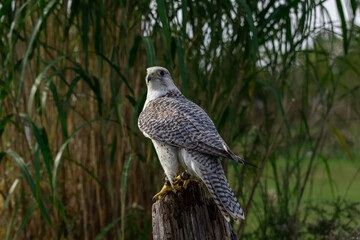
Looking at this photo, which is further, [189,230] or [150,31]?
[150,31]

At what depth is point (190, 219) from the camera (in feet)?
5.61

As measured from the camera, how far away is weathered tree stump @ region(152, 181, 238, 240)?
170 centimetres

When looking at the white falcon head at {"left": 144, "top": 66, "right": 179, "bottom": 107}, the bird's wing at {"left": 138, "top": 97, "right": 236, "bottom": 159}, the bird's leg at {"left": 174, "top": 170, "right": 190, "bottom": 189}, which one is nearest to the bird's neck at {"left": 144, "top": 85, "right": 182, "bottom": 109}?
the white falcon head at {"left": 144, "top": 66, "right": 179, "bottom": 107}

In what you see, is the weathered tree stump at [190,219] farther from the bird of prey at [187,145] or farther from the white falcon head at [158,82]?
the white falcon head at [158,82]

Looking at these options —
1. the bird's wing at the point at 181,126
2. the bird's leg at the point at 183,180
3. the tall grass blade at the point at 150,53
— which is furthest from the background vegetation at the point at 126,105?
Result: the bird's leg at the point at 183,180

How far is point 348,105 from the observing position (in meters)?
3.63

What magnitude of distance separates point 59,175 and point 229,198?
189 cm

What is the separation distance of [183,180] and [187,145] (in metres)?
0.18

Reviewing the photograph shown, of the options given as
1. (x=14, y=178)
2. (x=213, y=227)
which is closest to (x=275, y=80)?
(x=213, y=227)

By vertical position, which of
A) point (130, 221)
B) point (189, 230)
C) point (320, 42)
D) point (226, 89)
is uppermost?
point (320, 42)

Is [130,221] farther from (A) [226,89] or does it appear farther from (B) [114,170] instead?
(A) [226,89]

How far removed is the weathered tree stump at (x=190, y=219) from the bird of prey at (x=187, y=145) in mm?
67

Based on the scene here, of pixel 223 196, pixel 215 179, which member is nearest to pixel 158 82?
pixel 215 179

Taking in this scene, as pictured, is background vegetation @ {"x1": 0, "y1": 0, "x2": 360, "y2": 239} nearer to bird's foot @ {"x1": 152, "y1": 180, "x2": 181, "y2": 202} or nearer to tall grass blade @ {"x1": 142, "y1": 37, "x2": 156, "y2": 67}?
tall grass blade @ {"x1": 142, "y1": 37, "x2": 156, "y2": 67}
